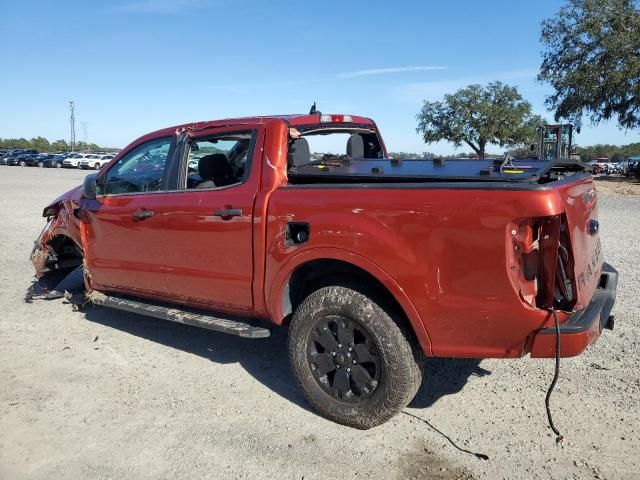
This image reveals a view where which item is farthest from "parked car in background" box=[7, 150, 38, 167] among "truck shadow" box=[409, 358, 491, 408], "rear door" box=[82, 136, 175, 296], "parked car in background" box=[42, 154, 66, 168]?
"truck shadow" box=[409, 358, 491, 408]

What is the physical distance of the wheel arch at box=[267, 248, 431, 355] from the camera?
3.24 meters

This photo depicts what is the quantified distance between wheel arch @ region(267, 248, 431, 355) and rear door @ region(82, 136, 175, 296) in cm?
129

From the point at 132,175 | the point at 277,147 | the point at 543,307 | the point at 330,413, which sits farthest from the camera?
the point at 132,175

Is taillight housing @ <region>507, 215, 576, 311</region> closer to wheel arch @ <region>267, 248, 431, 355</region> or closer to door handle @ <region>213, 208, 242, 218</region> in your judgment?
wheel arch @ <region>267, 248, 431, 355</region>

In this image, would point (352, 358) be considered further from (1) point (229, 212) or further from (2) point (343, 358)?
(1) point (229, 212)

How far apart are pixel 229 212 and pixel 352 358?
1.36 meters

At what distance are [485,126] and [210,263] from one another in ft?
127

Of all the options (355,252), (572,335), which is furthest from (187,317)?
(572,335)

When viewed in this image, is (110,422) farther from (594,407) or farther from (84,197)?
(594,407)

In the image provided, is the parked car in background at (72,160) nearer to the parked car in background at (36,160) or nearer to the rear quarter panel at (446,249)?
the parked car in background at (36,160)

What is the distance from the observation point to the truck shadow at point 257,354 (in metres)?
4.12

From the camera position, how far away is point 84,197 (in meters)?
5.45

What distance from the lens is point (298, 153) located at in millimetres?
4211

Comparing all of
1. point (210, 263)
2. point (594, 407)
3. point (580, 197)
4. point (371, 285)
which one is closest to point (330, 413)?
point (371, 285)
